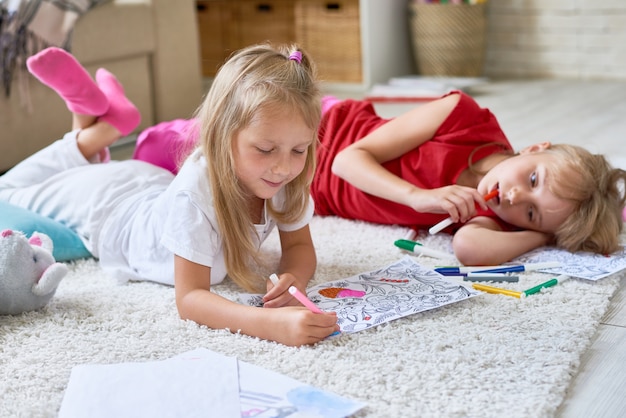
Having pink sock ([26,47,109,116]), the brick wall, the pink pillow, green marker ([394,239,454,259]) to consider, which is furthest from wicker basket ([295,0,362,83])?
green marker ([394,239,454,259])

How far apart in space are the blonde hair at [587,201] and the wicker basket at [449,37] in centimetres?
205

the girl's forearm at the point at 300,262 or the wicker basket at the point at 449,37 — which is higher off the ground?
the wicker basket at the point at 449,37

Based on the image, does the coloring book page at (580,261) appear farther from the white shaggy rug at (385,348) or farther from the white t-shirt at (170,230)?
the white t-shirt at (170,230)

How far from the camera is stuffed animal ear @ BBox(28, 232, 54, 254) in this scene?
129 cm

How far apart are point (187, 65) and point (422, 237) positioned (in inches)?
56.0

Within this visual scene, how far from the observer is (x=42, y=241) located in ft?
4.29

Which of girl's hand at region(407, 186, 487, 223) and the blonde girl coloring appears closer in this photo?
the blonde girl coloring

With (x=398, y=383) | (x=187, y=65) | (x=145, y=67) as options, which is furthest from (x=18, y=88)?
(x=398, y=383)

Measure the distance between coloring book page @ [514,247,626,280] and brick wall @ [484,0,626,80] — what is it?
2.25 metres

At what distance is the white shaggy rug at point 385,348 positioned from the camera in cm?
91

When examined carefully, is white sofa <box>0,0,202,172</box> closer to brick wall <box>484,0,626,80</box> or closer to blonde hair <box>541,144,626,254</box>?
blonde hair <box>541,144,626,254</box>

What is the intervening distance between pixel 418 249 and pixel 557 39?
2404mm

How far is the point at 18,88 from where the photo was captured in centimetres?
210

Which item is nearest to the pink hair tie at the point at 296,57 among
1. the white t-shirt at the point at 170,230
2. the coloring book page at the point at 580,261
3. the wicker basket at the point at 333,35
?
the white t-shirt at the point at 170,230
